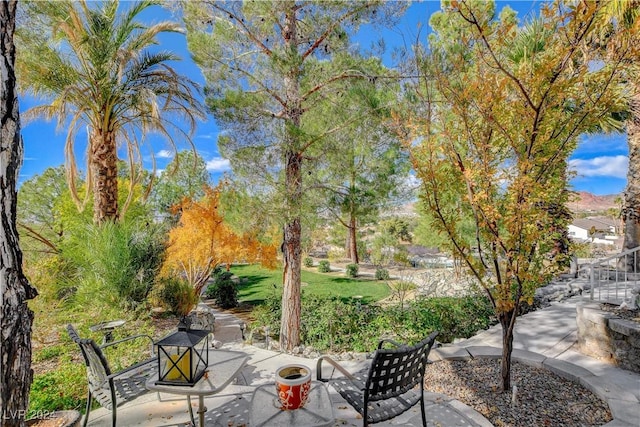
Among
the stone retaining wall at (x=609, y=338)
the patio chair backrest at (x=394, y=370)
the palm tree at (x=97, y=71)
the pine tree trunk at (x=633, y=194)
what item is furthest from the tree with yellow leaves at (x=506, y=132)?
the pine tree trunk at (x=633, y=194)

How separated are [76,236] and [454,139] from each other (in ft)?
23.6

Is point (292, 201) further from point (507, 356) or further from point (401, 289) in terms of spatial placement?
point (401, 289)

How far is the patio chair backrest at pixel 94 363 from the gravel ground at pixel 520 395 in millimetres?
2743

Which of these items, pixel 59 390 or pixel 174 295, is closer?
pixel 59 390

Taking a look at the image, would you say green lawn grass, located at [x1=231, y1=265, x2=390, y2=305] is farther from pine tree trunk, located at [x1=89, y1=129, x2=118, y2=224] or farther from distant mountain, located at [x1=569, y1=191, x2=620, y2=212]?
distant mountain, located at [x1=569, y1=191, x2=620, y2=212]

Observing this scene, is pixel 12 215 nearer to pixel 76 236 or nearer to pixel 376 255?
pixel 76 236

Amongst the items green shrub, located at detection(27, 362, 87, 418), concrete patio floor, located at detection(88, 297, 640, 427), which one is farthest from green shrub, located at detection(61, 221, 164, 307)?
concrete patio floor, located at detection(88, 297, 640, 427)

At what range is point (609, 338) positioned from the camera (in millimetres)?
3770

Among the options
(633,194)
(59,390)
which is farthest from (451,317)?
(633,194)

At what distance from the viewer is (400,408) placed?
2.36 metres

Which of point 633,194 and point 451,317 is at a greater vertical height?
point 633,194

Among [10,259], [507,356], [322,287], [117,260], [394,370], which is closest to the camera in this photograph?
[10,259]

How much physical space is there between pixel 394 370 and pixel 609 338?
3.18 metres

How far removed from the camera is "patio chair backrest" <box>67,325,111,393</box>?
226 cm
